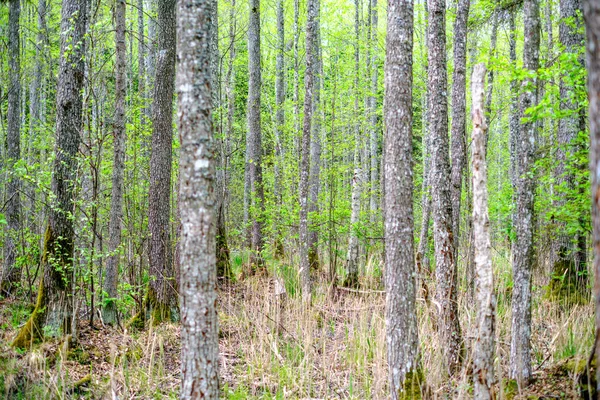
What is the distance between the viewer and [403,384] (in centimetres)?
427

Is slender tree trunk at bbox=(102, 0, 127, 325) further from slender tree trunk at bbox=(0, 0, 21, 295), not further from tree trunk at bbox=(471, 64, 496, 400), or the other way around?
tree trunk at bbox=(471, 64, 496, 400)

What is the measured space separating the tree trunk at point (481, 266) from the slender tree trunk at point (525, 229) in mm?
1193

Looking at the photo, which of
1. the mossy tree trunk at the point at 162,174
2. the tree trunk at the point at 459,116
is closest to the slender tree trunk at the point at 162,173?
the mossy tree trunk at the point at 162,174

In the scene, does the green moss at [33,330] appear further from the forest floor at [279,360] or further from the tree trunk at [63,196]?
→ the forest floor at [279,360]

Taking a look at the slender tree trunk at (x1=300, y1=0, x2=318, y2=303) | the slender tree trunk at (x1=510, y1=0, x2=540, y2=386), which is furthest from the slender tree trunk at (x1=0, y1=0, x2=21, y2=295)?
the slender tree trunk at (x1=510, y1=0, x2=540, y2=386)

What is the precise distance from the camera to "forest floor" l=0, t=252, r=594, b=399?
476 centimetres

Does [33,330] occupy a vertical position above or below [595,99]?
below

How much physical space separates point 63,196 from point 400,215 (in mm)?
4636

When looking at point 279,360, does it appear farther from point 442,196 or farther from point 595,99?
point 595,99

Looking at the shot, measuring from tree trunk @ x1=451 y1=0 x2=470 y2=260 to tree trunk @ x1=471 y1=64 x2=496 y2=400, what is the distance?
2.56 meters

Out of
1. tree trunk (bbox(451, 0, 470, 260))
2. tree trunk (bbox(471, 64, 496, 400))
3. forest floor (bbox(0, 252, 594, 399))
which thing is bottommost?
forest floor (bbox(0, 252, 594, 399))

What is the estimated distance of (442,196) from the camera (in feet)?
17.9

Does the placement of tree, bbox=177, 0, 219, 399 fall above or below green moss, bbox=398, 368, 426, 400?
above

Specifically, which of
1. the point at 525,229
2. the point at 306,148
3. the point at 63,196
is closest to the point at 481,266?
the point at 525,229
